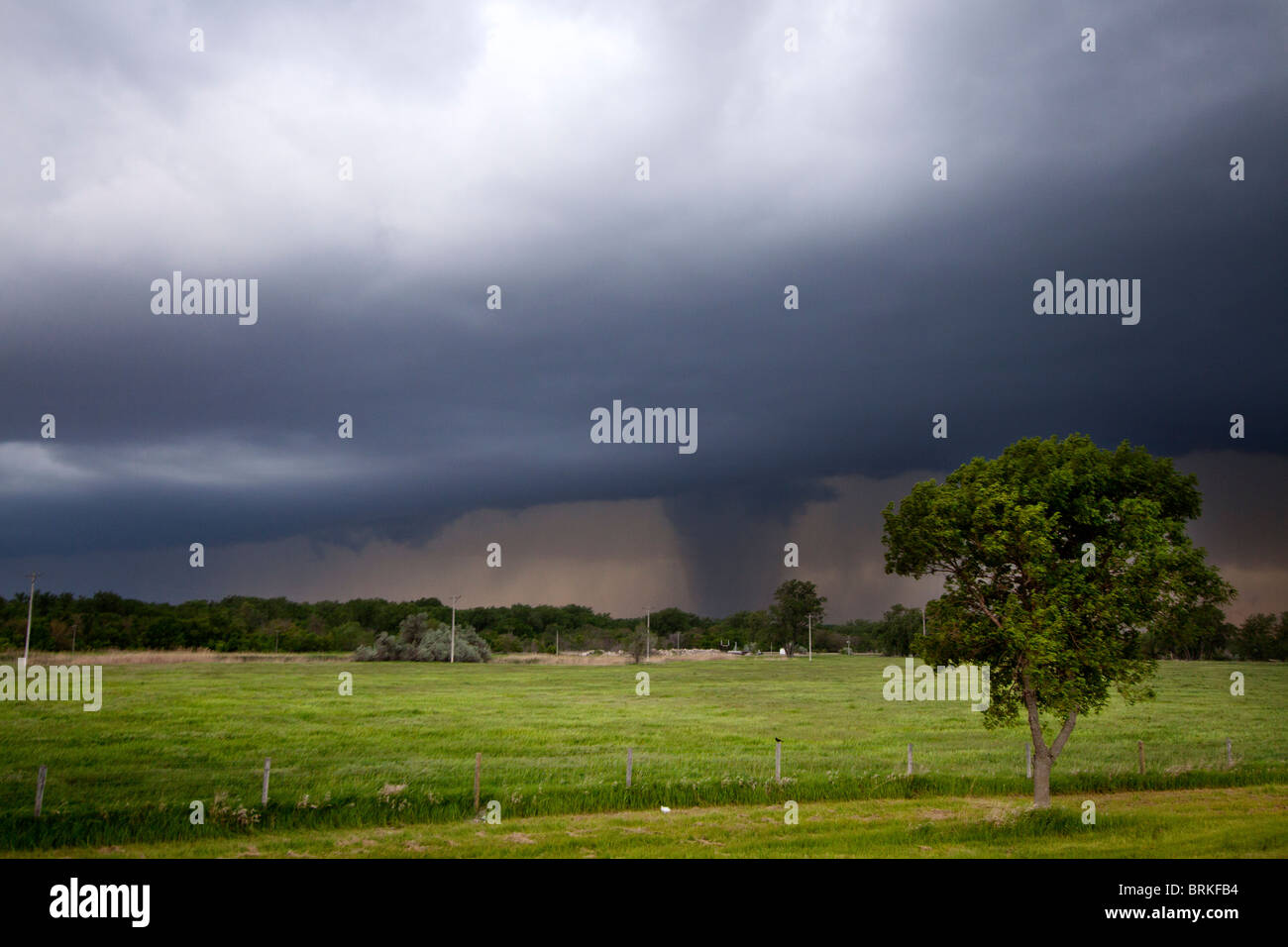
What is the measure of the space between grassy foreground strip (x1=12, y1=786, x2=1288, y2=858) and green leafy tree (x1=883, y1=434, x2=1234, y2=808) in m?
3.16

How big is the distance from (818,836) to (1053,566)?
1089cm

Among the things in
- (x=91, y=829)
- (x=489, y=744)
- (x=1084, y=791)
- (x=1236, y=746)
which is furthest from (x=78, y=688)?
(x=1236, y=746)

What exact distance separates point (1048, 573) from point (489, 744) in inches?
1183

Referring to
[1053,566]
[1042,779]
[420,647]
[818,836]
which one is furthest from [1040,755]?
[420,647]

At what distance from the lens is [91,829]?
2259 cm

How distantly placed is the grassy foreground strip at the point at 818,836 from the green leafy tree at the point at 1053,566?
3155 mm

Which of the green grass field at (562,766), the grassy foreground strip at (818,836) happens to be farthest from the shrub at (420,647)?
the grassy foreground strip at (818,836)

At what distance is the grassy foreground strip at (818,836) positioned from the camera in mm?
21391

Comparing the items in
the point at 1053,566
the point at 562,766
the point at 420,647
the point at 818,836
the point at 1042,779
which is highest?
the point at 1053,566

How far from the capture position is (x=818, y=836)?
2319cm

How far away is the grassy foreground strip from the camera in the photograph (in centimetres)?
2139

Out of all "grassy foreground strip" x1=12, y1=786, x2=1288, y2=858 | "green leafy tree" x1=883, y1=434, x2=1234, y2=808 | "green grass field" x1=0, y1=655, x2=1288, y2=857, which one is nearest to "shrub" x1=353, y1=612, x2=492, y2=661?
"green grass field" x1=0, y1=655, x2=1288, y2=857

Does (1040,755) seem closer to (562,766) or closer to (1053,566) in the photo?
(1053,566)

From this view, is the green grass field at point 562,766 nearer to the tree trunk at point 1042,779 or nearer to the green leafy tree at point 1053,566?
the tree trunk at point 1042,779
